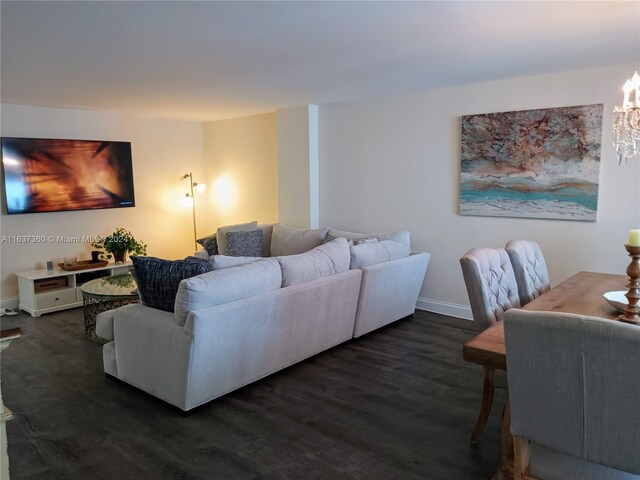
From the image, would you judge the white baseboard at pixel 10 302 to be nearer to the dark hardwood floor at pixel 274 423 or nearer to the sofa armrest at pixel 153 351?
the dark hardwood floor at pixel 274 423

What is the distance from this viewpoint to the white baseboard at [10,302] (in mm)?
5181

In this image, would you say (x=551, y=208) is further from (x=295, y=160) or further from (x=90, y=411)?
(x=90, y=411)

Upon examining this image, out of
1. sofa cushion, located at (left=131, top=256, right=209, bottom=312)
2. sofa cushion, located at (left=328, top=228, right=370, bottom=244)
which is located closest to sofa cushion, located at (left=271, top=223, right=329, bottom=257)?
sofa cushion, located at (left=328, top=228, right=370, bottom=244)

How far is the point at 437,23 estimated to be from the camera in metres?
2.65

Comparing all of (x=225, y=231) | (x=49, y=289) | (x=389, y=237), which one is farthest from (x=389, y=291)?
(x=49, y=289)

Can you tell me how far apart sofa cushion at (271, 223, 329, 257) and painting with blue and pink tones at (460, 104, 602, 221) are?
1609 mm

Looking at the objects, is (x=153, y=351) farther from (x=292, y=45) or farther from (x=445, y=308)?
(x=445, y=308)

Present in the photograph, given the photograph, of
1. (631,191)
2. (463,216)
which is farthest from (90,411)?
(631,191)

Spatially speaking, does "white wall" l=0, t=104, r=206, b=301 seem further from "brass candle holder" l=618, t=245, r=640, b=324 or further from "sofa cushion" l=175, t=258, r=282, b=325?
"brass candle holder" l=618, t=245, r=640, b=324

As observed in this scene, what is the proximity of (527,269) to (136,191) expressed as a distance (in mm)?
5197

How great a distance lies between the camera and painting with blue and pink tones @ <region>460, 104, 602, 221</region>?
12.8ft

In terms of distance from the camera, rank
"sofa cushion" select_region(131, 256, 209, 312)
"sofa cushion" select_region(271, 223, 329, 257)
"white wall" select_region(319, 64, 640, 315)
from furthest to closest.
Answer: "sofa cushion" select_region(271, 223, 329, 257) → "white wall" select_region(319, 64, 640, 315) → "sofa cushion" select_region(131, 256, 209, 312)

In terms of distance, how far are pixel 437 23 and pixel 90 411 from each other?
3159 millimetres

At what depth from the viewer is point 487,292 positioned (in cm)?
245
